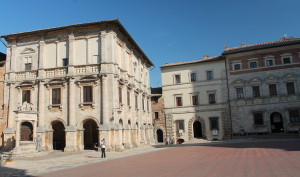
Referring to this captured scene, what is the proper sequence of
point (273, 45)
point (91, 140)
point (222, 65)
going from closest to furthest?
1. point (91, 140)
2. point (273, 45)
3. point (222, 65)

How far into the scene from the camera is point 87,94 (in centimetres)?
2559

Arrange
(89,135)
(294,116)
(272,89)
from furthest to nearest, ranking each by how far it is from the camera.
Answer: (272,89), (294,116), (89,135)

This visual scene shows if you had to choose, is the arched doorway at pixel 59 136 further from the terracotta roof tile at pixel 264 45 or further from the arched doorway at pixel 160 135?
the terracotta roof tile at pixel 264 45

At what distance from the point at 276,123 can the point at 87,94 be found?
85.4 feet

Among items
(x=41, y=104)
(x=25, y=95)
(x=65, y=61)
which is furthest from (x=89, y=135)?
(x=65, y=61)

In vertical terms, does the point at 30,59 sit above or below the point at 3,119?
above

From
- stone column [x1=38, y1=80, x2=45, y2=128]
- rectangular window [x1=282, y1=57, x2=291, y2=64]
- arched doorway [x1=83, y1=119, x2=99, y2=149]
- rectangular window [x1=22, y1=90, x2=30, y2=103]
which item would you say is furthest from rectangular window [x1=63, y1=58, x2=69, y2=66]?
rectangular window [x1=282, y1=57, x2=291, y2=64]

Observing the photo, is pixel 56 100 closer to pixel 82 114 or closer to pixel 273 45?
pixel 82 114

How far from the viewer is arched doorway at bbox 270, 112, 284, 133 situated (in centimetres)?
3559

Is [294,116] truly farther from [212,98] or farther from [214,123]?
[212,98]

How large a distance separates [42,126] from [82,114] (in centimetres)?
432

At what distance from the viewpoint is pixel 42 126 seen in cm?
2580

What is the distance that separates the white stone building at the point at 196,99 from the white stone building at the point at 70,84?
1300cm

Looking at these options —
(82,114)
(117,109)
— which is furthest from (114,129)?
(82,114)
